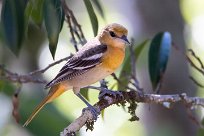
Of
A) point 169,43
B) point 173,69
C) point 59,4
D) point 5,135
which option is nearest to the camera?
point 59,4

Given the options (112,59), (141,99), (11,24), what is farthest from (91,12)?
(141,99)

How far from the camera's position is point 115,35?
449 centimetres

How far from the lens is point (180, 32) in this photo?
750cm

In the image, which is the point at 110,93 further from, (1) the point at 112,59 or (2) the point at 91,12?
(2) the point at 91,12

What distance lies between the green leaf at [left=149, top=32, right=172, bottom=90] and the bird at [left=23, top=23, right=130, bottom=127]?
0.95 ft

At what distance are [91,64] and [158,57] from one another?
0.58 metres

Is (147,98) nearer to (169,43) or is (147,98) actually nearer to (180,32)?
(169,43)

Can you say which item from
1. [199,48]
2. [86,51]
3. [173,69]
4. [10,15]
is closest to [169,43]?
[86,51]

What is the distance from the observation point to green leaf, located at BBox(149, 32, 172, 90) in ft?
14.9

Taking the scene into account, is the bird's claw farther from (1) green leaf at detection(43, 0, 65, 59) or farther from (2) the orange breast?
(1) green leaf at detection(43, 0, 65, 59)

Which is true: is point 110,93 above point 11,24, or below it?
below

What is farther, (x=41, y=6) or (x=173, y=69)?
(x=173, y=69)

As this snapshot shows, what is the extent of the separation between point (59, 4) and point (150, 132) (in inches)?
174

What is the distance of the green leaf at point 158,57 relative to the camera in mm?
4531
